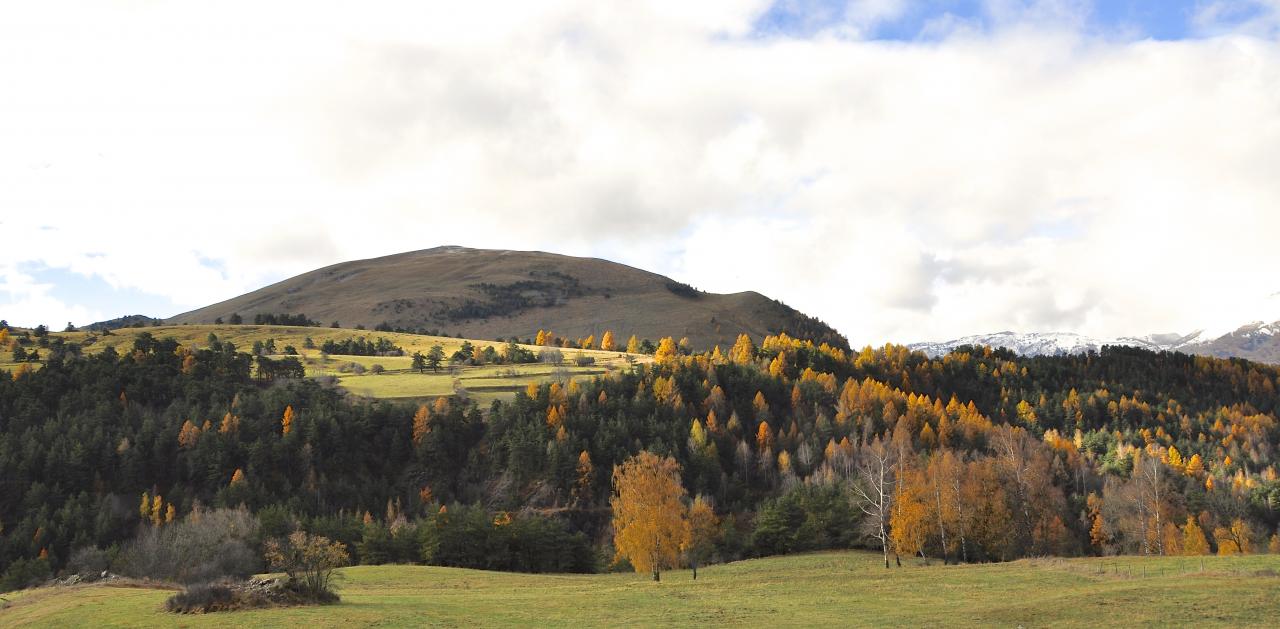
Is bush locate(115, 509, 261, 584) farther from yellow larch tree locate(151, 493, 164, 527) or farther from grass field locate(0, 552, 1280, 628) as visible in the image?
yellow larch tree locate(151, 493, 164, 527)

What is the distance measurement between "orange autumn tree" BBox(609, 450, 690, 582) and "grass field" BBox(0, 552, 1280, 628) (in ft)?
26.4

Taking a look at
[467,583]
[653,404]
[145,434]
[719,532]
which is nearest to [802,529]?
[719,532]

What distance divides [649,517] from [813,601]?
1100 inches

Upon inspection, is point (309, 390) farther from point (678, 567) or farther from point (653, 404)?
point (678, 567)

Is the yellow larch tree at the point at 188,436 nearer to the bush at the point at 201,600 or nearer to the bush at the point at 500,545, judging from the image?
the bush at the point at 500,545

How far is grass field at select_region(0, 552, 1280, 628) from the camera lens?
39.7 meters

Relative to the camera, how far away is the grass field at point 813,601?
39.7 meters

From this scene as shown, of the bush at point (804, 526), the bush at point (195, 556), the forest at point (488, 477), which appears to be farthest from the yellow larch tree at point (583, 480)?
the bush at point (195, 556)

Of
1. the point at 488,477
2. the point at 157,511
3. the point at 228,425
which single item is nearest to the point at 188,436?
the point at 228,425

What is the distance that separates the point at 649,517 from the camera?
246 ft

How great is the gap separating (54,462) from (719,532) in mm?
122192

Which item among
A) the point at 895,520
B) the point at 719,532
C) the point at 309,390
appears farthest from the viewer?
the point at 309,390

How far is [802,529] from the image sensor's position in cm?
10519

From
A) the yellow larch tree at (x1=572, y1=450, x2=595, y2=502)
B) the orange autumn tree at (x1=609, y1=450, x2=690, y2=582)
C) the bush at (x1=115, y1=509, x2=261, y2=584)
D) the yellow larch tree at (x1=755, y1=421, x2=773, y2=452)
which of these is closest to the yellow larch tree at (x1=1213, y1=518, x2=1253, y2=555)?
the yellow larch tree at (x1=755, y1=421, x2=773, y2=452)
